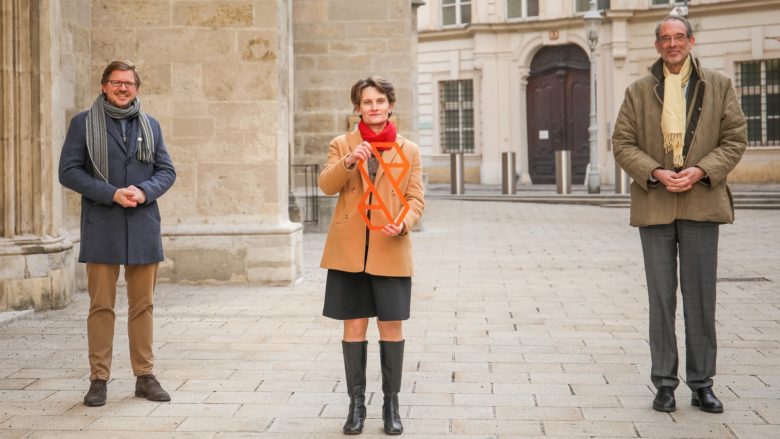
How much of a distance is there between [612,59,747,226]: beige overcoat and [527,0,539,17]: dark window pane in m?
28.5

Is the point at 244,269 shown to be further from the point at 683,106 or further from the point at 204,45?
the point at 683,106

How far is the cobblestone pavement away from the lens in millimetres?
4891

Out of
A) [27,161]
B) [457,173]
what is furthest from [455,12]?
[27,161]

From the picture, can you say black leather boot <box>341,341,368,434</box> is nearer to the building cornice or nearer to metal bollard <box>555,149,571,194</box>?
metal bollard <box>555,149,571,194</box>

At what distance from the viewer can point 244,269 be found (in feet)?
33.2

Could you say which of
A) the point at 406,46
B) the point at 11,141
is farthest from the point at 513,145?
the point at 11,141

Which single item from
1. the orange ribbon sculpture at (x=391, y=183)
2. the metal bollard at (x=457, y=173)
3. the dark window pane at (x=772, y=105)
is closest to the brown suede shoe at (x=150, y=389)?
the orange ribbon sculpture at (x=391, y=183)

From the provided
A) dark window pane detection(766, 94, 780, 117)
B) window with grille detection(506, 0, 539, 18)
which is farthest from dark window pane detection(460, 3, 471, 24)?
dark window pane detection(766, 94, 780, 117)

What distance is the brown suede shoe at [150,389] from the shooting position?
5.39m

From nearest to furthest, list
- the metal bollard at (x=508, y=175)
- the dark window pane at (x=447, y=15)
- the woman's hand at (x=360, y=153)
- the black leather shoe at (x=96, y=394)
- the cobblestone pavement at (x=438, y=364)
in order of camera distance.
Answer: the woman's hand at (x=360, y=153)
the cobblestone pavement at (x=438, y=364)
the black leather shoe at (x=96, y=394)
the metal bollard at (x=508, y=175)
the dark window pane at (x=447, y=15)

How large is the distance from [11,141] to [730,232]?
1113 centimetres

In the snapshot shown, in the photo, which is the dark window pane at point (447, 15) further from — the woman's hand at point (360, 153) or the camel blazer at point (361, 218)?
the woman's hand at point (360, 153)

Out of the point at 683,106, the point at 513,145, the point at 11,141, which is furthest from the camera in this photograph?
the point at 513,145

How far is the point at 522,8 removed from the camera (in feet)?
108
